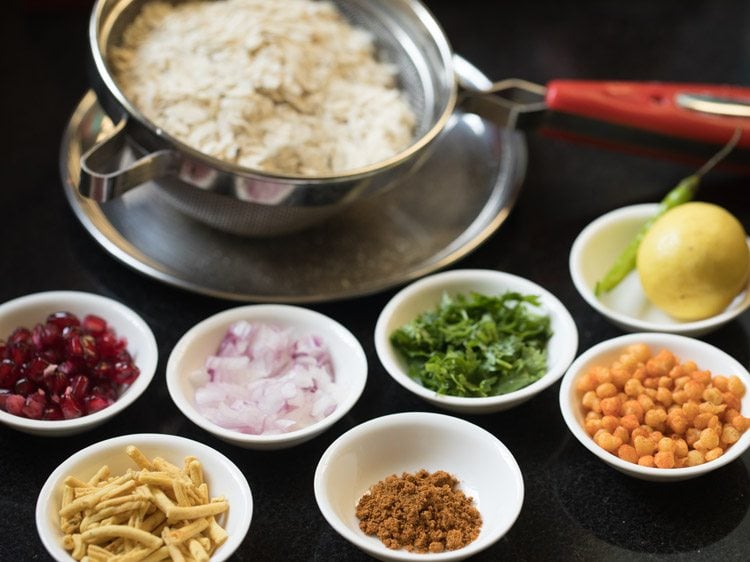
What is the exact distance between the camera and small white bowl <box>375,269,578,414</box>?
1.39m

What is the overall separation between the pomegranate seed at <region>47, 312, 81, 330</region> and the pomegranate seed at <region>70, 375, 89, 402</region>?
10 centimetres

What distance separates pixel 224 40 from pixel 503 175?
57 cm

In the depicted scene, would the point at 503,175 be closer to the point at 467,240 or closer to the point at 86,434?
the point at 467,240

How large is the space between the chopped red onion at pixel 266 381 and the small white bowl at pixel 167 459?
→ 8 centimetres

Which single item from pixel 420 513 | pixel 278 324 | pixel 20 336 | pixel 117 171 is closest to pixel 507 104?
pixel 278 324

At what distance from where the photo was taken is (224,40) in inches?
66.2

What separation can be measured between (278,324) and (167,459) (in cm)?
30

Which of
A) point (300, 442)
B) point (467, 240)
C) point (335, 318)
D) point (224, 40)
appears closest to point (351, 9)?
point (224, 40)

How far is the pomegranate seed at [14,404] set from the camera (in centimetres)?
133

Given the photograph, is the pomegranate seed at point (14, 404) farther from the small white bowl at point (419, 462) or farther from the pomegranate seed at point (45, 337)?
the small white bowl at point (419, 462)

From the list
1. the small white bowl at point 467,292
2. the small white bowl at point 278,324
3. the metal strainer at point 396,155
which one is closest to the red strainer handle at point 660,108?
the metal strainer at point 396,155

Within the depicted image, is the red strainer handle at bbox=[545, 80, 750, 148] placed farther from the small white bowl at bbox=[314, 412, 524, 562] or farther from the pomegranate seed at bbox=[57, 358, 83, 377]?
the pomegranate seed at bbox=[57, 358, 83, 377]

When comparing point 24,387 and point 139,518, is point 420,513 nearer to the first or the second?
point 139,518

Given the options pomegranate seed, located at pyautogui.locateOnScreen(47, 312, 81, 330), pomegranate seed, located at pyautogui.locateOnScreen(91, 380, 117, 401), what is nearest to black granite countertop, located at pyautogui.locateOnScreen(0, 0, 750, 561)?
pomegranate seed, located at pyautogui.locateOnScreen(91, 380, 117, 401)
